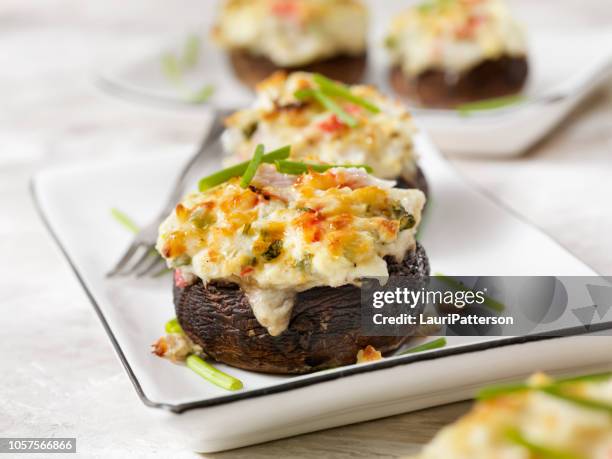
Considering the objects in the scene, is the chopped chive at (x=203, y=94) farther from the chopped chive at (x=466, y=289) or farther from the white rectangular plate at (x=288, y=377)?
the chopped chive at (x=466, y=289)

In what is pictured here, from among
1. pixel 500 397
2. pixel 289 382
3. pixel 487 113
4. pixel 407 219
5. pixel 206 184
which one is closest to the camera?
pixel 500 397

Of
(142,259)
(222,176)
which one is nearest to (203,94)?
(142,259)

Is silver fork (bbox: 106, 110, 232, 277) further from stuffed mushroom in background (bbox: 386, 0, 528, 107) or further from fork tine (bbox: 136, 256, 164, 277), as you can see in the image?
stuffed mushroom in background (bbox: 386, 0, 528, 107)

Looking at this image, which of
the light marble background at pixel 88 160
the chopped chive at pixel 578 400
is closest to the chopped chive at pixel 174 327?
the light marble background at pixel 88 160

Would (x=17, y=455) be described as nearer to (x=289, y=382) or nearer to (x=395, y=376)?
(x=289, y=382)

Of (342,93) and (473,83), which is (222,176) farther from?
(473,83)

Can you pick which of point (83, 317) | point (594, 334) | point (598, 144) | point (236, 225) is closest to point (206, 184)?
point (236, 225)
